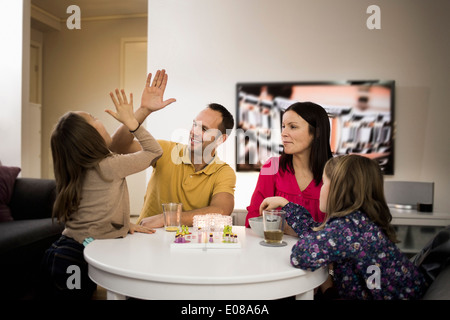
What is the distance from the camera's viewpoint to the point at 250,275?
3.38 ft

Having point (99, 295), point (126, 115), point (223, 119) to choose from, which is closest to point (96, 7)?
point (223, 119)

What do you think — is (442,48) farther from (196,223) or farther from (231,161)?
(196,223)

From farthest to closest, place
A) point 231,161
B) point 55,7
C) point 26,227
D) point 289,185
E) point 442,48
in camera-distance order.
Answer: point 55,7
point 231,161
point 442,48
point 26,227
point 289,185

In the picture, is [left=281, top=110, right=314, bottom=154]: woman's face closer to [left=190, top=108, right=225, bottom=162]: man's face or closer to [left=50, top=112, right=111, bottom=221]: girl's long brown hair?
[left=190, top=108, right=225, bottom=162]: man's face

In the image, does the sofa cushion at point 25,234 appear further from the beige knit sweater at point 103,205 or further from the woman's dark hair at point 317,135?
the woman's dark hair at point 317,135

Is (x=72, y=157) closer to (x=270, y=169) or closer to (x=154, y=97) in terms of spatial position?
(x=154, y=97)

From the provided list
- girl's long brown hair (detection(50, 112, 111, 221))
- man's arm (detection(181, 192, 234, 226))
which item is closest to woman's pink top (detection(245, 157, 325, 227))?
man's arm (detection(181, 192, 234, 226))

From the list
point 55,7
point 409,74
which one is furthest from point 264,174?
point 55,7

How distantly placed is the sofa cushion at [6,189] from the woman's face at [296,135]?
2388 mm

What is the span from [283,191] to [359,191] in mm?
636

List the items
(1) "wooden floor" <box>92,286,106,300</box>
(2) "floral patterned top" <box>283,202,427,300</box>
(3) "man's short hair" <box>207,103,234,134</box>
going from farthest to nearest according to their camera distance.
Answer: (1) "wooden floor" <box>92,286,106,300</box>
(3) "man's short hair" <box>207,103,234,134</box>
(2) "floral patterned top" <box>283,202,427,300</box>

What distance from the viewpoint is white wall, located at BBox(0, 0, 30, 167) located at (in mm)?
4062

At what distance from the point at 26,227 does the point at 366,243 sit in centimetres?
247

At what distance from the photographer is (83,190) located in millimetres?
1488
